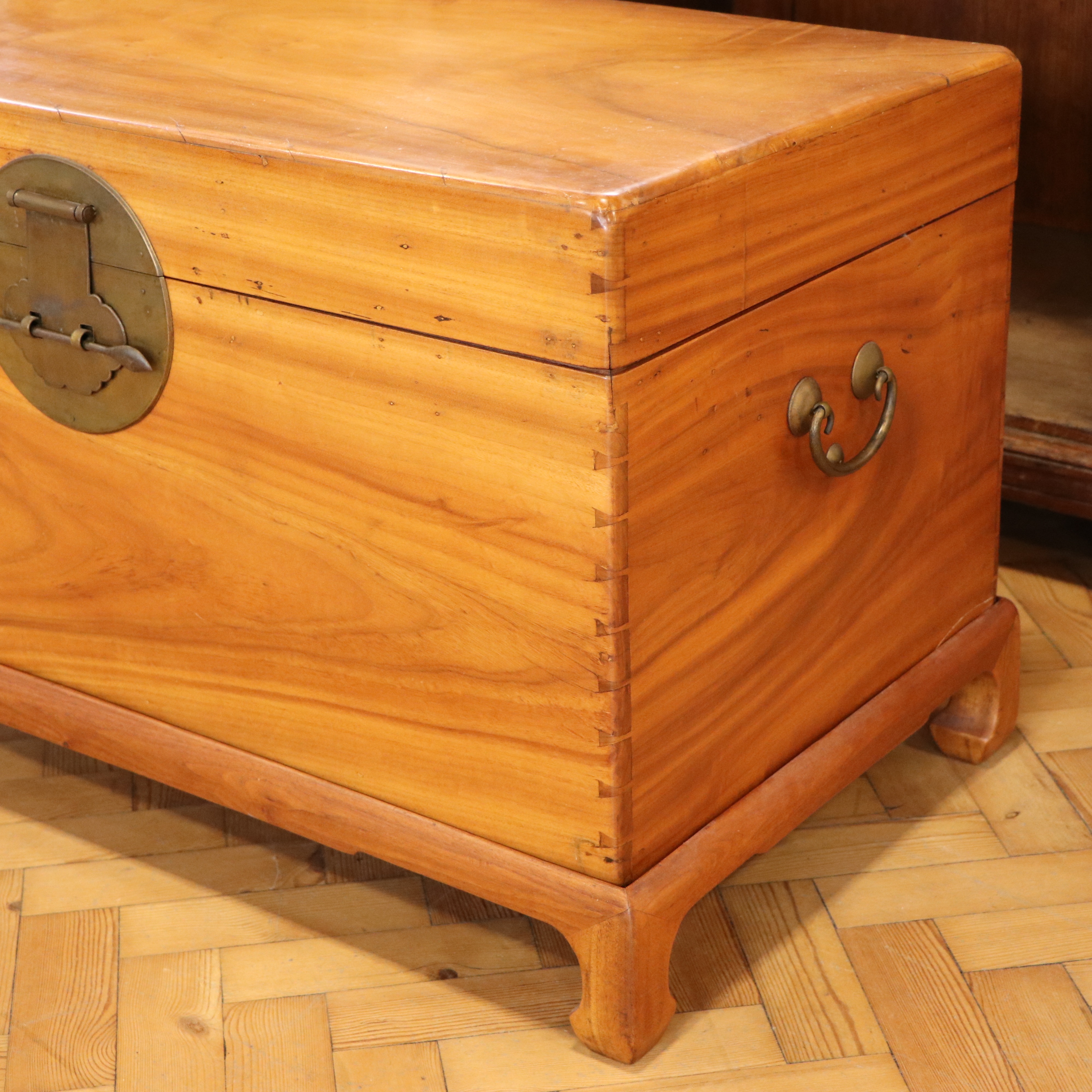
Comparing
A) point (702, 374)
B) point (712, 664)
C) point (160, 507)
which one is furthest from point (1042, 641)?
point (160, 507)

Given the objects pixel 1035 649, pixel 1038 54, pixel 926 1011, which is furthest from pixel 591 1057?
pixel 1038 54

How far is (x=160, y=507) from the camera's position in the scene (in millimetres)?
1053

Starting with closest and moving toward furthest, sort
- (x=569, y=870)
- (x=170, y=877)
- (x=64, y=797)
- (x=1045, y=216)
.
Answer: (x=569, y=870) < (x=170, y=877) < (x=64, y=797) < (x=1045, y=216)

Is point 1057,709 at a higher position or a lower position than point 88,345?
lower

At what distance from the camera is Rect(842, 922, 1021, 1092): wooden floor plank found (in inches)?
38.5

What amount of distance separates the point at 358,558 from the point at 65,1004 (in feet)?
1.24

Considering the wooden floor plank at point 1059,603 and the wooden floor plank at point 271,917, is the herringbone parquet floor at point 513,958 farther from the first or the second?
the wooden floor plank at point 1059,603

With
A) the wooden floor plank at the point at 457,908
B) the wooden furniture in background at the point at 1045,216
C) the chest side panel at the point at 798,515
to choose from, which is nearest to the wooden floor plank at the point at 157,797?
the wooden floor plank at the point at 457,908

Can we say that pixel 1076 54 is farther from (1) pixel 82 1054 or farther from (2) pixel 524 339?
(1) pixel 82 1054

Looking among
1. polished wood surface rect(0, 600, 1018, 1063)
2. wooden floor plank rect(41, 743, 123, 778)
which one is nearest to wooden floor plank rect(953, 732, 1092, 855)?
polished wood surface rect(0, 600, 1018, 1063)

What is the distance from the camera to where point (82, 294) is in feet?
3.28

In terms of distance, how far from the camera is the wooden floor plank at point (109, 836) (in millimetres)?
1216

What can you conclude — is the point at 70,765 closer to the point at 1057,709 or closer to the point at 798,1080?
the point at 798,1080

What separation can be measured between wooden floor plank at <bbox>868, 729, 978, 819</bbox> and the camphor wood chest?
11 cm
